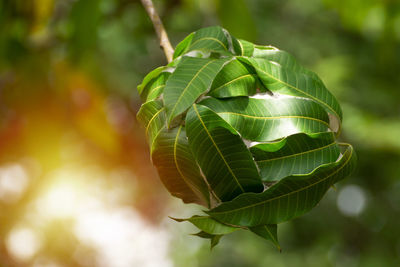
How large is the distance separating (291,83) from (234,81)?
0.08m

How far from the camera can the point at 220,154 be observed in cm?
56

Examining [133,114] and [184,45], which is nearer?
[184,45]

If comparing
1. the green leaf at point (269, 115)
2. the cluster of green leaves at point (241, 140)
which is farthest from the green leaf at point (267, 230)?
the green leaf at point (269, 115)

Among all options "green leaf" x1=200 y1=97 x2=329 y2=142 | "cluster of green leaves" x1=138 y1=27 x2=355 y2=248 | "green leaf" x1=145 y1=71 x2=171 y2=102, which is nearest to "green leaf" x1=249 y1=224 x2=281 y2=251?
"cluster of green leaves" x1=138 y1=27 x2=355 y2=248

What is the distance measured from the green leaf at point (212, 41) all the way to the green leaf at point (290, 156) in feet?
0.46

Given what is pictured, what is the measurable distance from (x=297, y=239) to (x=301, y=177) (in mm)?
5755

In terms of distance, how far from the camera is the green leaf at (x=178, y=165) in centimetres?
58

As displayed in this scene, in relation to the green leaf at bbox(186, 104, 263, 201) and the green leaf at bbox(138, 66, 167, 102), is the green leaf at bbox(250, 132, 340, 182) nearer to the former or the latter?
the green leaf at bbox(186, 104, 263, 201)

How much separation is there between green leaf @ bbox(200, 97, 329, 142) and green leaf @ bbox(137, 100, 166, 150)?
0.18 feet

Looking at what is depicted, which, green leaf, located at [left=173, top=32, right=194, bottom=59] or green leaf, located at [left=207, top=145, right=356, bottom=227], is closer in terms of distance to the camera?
green leaf, located at [left=207, top=145, right=356, bottom=227]

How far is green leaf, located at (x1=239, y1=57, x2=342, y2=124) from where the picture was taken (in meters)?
0.62

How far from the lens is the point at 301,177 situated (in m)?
0.56

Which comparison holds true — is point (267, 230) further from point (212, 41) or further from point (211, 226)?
point (212, 41)

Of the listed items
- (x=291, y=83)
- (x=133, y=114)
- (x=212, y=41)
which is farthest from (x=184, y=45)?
(x=133, y=114)
